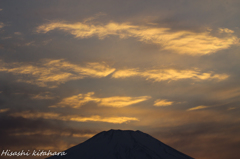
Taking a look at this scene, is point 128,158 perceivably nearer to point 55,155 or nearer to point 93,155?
point 93,155

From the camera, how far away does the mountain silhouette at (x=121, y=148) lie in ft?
373

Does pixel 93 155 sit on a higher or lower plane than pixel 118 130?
lower

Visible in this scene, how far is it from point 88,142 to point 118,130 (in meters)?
14.1

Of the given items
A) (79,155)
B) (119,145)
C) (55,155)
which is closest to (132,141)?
(119,145)

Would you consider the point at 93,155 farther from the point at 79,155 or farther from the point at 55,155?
the point at 55,155

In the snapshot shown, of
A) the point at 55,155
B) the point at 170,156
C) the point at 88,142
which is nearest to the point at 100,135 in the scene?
the point at 88,142

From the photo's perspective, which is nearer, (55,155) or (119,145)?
(119,145)

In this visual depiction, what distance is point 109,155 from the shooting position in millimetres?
113062

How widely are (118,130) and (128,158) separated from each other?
53.2 feet

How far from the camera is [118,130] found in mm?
125062

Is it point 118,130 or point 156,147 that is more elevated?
point 118,130

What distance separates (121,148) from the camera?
117 metres

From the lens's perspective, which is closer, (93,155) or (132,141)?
(93,155)

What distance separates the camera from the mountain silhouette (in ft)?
373
